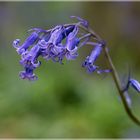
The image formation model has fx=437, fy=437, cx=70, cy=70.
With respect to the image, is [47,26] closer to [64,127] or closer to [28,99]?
[28,99]

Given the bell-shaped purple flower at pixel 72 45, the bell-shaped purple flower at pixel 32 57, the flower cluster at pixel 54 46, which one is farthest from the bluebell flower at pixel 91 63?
the bell-shaped purple flower at pixel 32 57

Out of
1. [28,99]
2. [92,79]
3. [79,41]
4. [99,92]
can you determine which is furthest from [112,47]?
[79,41]

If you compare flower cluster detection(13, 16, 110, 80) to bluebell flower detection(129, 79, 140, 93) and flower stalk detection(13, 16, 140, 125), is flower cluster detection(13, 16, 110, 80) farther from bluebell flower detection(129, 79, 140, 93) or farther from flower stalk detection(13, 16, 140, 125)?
bluebell flower detection(129, 79, 140, 93)

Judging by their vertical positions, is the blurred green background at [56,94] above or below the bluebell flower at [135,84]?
below

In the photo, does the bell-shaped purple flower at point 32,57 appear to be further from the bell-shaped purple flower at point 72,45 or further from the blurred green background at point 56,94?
the blurred green background at point 56,94

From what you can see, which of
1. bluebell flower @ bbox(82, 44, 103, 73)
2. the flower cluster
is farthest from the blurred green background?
the flower cluster
